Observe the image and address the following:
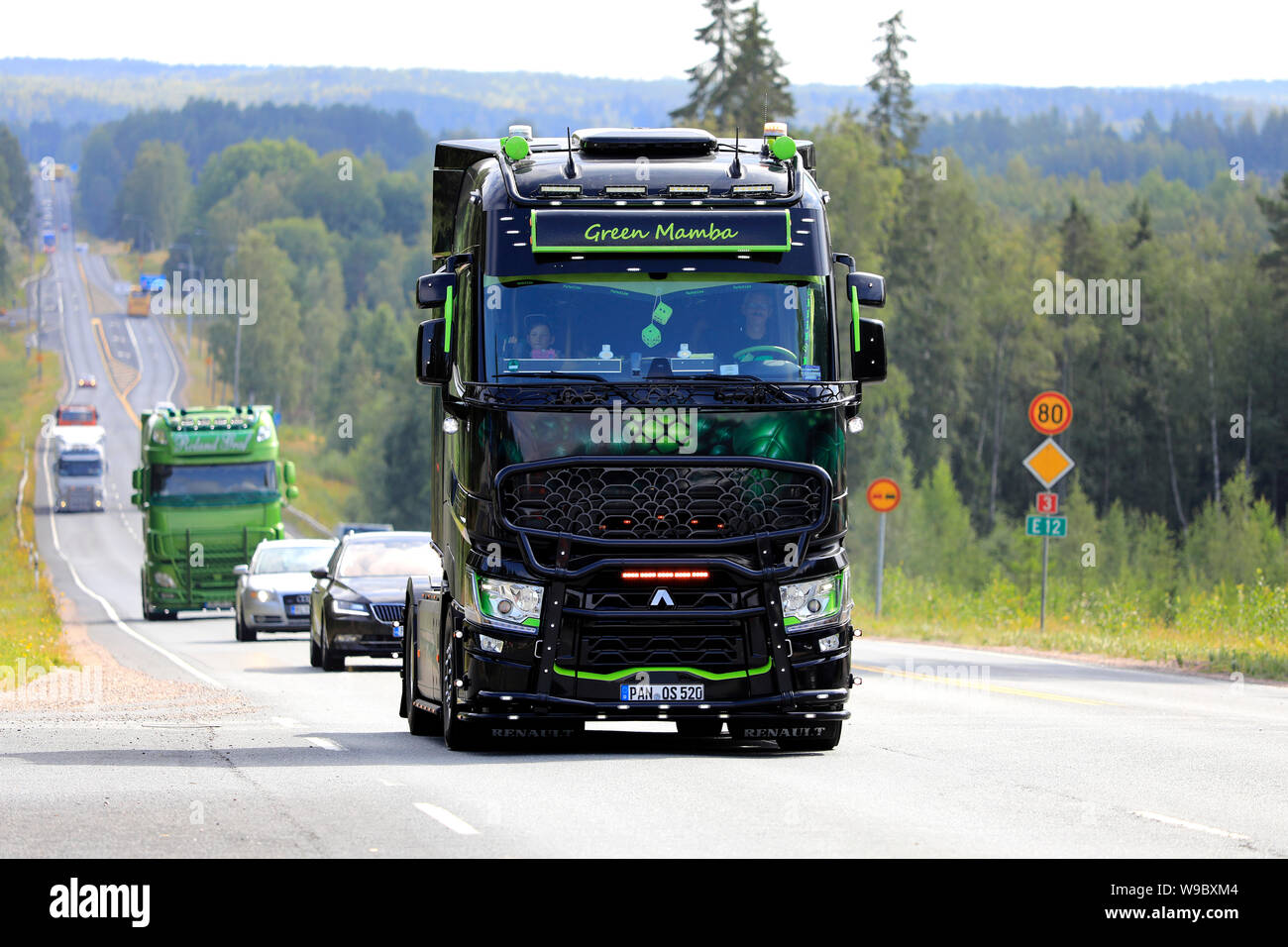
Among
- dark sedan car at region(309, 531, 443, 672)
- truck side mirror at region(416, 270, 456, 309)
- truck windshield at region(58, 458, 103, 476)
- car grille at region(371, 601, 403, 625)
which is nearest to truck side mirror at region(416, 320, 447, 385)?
truck side mirror at region(416, 270, 456, 309)

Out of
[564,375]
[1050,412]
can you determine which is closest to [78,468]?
[1050,412]

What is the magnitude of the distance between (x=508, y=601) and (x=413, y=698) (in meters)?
3.44

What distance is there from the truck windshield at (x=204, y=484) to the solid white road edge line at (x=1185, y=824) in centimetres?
3415

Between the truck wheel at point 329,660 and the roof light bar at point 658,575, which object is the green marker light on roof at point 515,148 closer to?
the roof light bar at point 658,575

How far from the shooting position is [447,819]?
10.4 m

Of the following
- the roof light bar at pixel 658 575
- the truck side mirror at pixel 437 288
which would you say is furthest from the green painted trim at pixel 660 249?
the roof light bar at pixel 658 575

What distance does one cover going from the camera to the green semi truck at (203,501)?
42.9 m

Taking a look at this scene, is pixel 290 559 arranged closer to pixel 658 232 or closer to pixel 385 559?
pixel 385 559

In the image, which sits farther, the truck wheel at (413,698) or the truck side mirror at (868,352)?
the truck wheel at (413,698)

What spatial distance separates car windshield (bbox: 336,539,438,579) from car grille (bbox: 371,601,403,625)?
0.63 m

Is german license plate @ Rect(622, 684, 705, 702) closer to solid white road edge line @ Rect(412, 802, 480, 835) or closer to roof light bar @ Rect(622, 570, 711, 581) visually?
roof light bar @ Rect(622, 570, 711, 581)

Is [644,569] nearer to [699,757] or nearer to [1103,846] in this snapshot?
[699,757]

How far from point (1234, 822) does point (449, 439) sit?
19.3 feet

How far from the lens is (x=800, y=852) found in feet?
30.0
